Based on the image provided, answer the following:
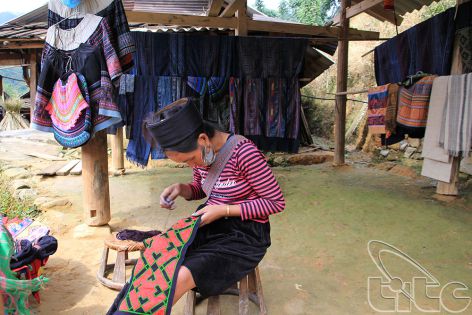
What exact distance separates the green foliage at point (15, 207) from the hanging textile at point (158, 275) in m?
3.19

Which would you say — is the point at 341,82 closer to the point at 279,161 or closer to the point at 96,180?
the point at 279,161

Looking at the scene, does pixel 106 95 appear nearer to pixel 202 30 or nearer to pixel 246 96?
pixel 246 96

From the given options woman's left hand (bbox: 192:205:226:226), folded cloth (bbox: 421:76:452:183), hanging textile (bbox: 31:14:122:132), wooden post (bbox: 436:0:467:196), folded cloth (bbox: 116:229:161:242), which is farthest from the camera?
wooden post (bbox: 436:0:467:196)

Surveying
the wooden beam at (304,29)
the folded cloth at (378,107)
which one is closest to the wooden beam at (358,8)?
the wooden beam at (304,29)

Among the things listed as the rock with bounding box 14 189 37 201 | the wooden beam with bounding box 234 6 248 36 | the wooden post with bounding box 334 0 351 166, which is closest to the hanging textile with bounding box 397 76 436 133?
the wooden post with bounding box 334 0 351 166

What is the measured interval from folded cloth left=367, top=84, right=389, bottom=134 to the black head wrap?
3963mm

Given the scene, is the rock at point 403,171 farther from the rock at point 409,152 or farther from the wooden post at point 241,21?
→ the wooden post at point 241,21

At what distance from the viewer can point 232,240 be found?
1.91m

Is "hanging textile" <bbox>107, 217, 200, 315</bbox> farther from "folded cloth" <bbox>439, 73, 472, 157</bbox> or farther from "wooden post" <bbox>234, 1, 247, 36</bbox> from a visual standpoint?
"wooden post" <bbox>234, 1, 247, 36</bbox>

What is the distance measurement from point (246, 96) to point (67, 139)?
273 centimetres

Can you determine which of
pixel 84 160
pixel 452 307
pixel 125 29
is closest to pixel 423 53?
pixel 452 307

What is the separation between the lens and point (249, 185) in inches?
75.6

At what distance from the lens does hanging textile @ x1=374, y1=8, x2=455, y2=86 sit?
439 centimetres

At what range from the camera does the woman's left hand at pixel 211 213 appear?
1843 mm
